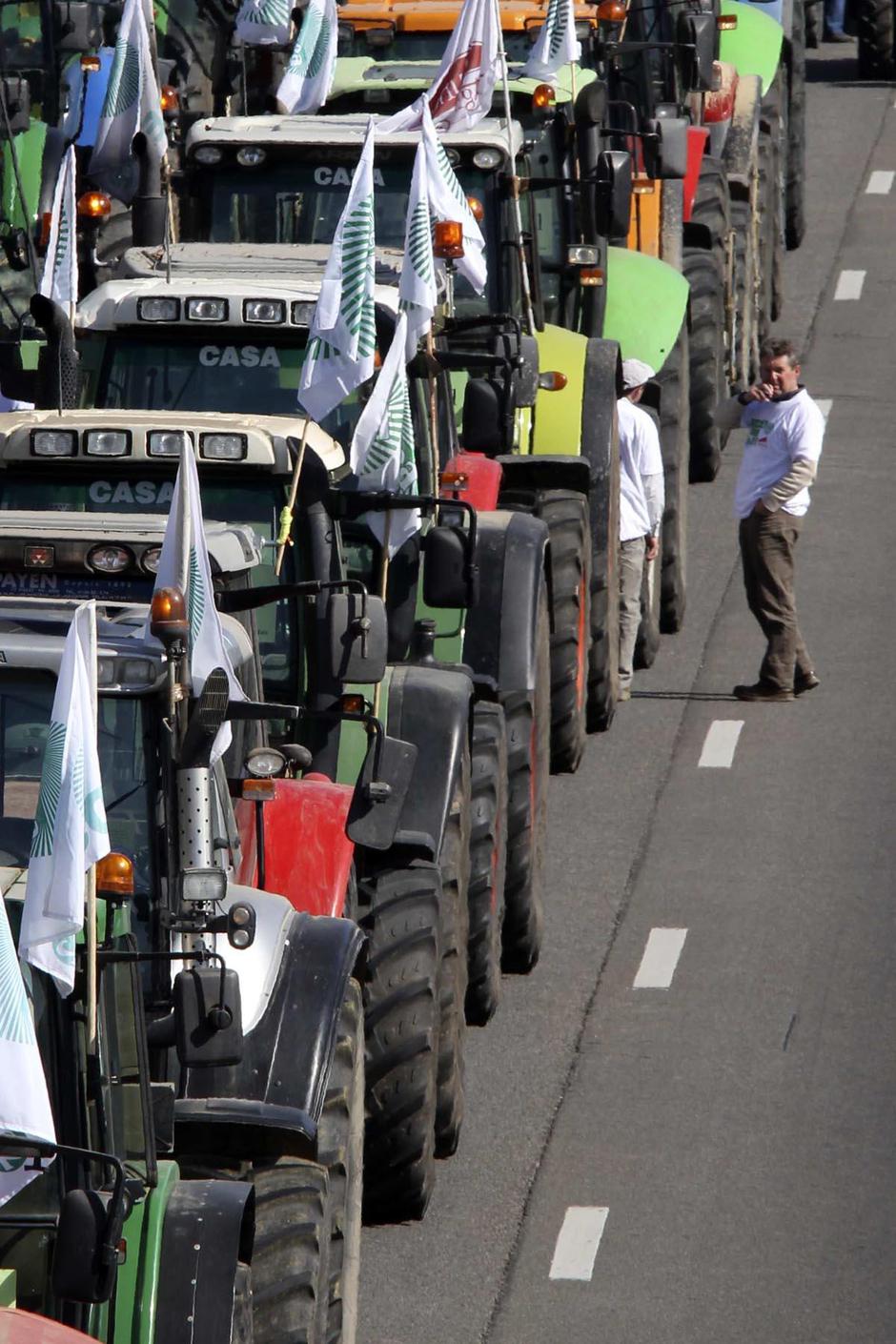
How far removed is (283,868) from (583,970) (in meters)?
3.52

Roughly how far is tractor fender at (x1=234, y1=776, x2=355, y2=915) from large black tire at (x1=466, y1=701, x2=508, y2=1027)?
6.15 feet

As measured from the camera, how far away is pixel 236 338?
1059 centimetres

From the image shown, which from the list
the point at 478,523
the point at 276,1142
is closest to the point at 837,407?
the point at 478,523

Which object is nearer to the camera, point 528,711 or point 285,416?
point 285,416

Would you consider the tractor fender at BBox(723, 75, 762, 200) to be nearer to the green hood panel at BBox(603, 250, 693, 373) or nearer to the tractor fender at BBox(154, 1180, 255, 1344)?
the green hood panel at BBox(603, 250, 693, 373)

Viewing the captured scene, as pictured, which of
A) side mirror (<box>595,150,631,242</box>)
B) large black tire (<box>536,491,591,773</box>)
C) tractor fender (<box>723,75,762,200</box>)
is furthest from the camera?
tractor fender (<box>723,75,762,200</box>)

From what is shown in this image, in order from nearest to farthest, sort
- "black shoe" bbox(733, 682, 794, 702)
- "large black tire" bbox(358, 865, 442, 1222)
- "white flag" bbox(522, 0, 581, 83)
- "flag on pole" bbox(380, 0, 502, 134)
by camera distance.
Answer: "large black tire" bbox(358, 865, 442, 1222) → "flag on pole" bbox(380, 0, 502, 134) → "white flag" bbox(522, 0, 581, 83) → "black shoe" bbox(733, 682, 794, 702)

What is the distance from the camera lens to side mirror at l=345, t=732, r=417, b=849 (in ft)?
27.9

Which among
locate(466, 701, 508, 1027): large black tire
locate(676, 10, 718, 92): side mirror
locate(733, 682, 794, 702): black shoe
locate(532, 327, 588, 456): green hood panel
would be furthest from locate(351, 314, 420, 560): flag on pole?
locate(676, 10, 718, 92): side mirror

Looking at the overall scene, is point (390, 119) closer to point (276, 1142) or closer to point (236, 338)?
point (236, 338)

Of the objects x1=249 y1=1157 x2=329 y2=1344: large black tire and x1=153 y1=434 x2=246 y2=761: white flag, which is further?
x1=153 y1=434 x2=246 y2=761: white flag

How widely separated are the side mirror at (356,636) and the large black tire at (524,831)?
2.80 meters

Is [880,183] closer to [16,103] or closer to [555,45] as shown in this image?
[16,103]

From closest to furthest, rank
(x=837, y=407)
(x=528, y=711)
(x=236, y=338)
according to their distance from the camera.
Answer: (x=236, y=338) → (x=528, y=711) → (x=837, y=407)
